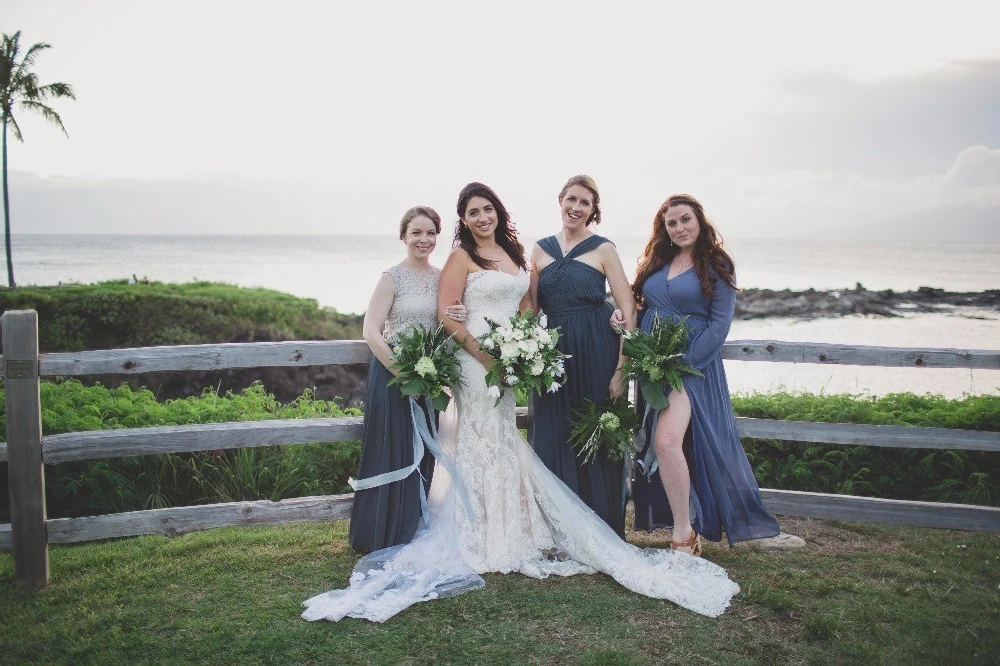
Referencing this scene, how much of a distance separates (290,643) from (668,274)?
11.1 feet

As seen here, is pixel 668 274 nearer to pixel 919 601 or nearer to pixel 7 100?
pixel 919 601

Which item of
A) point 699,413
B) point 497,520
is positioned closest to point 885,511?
point 699,413

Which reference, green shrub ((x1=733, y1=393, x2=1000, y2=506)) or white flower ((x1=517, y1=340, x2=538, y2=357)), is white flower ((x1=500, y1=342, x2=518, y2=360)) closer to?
white flower ((x1=517, y1=340, x2=538, y2=357))

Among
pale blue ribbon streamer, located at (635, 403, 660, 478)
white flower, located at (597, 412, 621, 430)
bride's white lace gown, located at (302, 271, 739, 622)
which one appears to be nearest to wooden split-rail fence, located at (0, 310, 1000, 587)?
bride's white lace gown, located at (302, 271, 739, 622)

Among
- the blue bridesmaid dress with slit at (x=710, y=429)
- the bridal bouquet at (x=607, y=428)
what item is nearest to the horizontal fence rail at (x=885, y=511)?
the blue bridesmaid dress with slit at (x=710, y=429)

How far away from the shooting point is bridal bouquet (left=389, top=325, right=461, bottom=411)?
4.45 meters

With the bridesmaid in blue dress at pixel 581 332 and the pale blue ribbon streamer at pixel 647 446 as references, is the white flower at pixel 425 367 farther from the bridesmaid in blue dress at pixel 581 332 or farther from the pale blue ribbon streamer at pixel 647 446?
the pale blue ribbon streamer at pixel 647 446

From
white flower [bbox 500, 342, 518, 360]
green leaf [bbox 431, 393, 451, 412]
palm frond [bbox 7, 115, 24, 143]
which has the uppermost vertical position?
palm frond [bbox 7, 115, 24, 143]

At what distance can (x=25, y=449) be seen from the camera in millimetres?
4211

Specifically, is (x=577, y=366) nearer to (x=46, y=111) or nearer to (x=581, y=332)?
(x=581, y=332)

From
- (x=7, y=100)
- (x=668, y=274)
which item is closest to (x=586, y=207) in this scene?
(x=668, y=274)

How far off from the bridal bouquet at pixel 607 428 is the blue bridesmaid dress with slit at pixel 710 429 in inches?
12.9

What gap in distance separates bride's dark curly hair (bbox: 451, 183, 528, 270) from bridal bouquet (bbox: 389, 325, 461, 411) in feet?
2.03

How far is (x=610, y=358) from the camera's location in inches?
194
